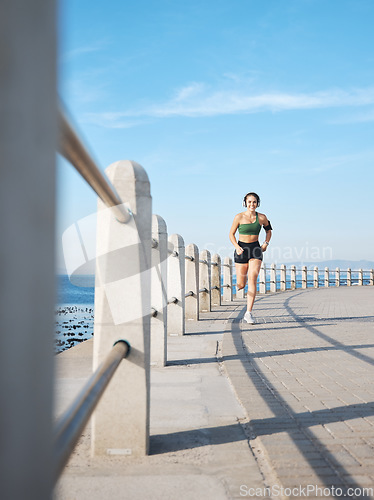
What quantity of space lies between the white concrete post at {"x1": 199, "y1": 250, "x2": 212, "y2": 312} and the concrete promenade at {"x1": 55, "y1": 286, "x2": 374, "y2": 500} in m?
5.94

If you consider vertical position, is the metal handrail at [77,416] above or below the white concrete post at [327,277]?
below

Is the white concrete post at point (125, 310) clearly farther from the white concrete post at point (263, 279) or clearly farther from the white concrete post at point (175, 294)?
the white concrete post at point (263, 279)

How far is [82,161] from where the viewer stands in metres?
1.55

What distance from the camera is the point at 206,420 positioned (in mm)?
3438

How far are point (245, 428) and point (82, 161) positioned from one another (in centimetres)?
226

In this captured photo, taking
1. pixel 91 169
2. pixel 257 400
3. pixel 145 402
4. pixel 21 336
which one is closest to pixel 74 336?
pixel 257 400

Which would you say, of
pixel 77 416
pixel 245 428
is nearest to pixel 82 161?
pixel 77 416

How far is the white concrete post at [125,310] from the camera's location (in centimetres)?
251

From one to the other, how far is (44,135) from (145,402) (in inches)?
91.4

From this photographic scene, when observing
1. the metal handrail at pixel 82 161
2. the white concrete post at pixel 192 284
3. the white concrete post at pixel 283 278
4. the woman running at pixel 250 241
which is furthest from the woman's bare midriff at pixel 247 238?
the white concrete post at pixel 283 278

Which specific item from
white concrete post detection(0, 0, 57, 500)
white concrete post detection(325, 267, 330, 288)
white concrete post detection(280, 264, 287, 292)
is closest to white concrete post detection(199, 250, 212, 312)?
white concrete post detection(0, 0, 57, 500)

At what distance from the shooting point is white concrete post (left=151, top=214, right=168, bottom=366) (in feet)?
17.6

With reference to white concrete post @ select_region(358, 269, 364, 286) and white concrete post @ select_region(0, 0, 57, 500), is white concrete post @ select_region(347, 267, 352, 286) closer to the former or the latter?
white concrete post @ select_region(358, 269, 364, 286)

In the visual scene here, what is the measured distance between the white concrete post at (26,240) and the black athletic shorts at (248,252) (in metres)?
8.78
